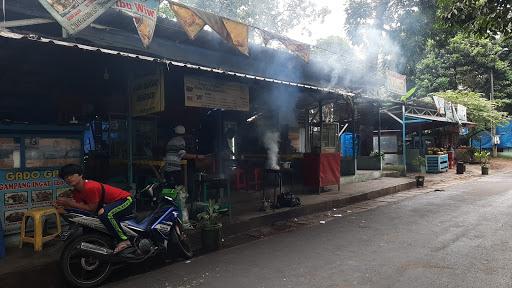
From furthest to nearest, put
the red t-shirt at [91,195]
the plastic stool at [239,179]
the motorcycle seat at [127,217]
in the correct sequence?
the plastic stool at [239,179] < the motorcycle seat at [127,217] < the red t-shirt at [91,195]

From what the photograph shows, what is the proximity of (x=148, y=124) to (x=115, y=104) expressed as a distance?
0.95 metres

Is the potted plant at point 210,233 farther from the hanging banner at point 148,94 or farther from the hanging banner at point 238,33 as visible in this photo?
the hanging banner at point 238,33

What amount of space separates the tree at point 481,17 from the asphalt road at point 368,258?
3.56m

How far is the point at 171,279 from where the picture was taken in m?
5.16

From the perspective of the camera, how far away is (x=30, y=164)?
6.34 meters

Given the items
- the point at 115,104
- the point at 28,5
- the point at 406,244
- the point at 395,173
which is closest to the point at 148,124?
the point at 115,104

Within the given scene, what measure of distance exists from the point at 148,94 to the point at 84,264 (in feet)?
11.0

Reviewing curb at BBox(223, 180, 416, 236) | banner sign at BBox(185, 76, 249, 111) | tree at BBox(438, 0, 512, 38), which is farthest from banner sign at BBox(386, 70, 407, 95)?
banner sign at BBox(185, 76, 249, 111)

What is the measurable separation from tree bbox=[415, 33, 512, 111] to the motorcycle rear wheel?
2854 centimetres

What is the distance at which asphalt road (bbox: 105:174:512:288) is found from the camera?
15.9ft

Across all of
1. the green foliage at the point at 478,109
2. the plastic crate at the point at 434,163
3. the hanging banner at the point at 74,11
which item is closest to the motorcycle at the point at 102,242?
the hanging banner at the point at 74,11

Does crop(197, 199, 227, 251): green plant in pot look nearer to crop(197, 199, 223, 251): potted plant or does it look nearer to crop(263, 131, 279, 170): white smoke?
crop(197, 199, 223, 251): potted plant

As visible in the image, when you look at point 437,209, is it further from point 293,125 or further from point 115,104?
point 115,104

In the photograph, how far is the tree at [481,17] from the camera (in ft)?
20.7
